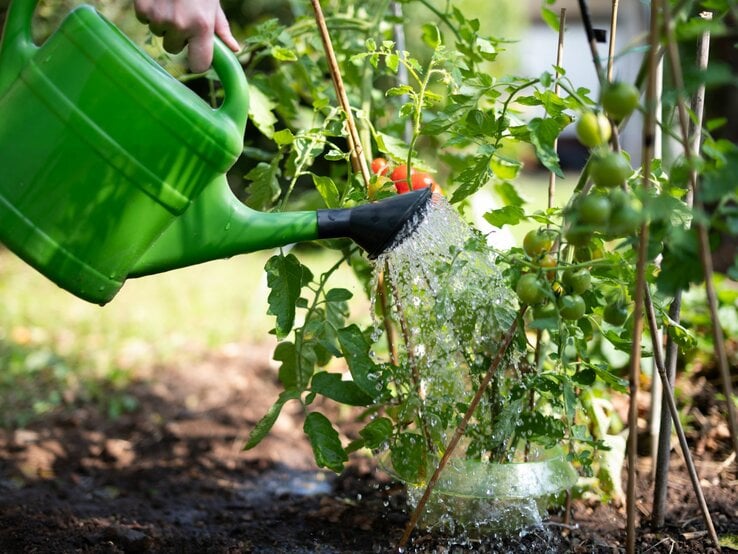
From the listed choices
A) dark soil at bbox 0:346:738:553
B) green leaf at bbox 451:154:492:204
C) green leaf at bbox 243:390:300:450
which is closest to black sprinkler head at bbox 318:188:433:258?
green leaf at bbox 451:154:492:204

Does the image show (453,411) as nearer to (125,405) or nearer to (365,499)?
(365,499)

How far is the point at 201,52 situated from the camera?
1.15 meters

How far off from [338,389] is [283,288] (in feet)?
0.68

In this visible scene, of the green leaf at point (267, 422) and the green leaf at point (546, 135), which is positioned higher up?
the green leaf at point (546, 135)

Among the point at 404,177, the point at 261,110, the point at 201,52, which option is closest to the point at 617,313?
the point at 404,177

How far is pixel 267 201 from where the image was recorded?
4.97 ft

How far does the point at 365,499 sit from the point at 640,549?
0.60 meters

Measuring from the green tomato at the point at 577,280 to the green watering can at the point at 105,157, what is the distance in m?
0.24

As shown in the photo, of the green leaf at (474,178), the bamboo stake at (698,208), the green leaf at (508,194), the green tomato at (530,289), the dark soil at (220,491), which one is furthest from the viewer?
the green leaf at (508,194)

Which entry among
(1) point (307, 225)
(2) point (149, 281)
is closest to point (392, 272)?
(1) point (307, 225)

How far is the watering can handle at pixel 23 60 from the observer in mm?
1167

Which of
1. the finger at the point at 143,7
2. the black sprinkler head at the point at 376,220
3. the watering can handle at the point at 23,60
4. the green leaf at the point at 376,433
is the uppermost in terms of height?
the finger at the point at 143,7

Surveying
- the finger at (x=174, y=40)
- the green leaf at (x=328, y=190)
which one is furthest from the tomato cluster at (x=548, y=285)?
the finger at (x=174, y=40)

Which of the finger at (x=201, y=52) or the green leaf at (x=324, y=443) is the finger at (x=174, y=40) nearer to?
the finger at (x=201, y=52)
